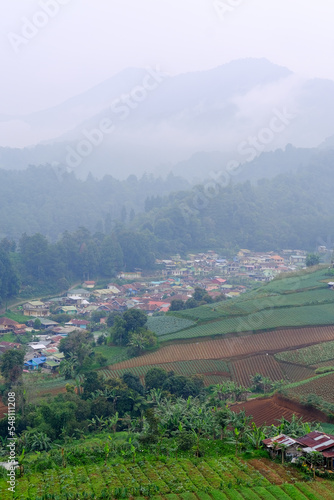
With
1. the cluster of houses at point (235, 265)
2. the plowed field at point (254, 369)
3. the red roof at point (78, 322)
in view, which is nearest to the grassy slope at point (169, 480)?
the plowed field at point (254, 369)

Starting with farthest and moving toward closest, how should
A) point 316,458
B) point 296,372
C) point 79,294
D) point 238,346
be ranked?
1. point 79,294
2. point 238,346
3. point 296,372
4. point 316,458

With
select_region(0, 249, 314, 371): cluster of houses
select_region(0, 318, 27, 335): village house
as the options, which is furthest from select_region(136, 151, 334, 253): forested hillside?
select_region(0, 318, 27, 335): village house

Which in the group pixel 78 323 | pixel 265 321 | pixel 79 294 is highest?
pixel 79 294

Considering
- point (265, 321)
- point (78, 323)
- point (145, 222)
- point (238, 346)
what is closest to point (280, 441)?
point (238, 346)

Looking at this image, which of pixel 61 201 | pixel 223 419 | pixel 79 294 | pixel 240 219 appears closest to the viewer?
pixel 223 419

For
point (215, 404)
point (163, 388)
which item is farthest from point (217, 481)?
point (163, 388)

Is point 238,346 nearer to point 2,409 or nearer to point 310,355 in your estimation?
point 310,355

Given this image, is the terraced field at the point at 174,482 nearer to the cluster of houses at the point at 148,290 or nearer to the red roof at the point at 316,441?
the red roof at the point at 316,441

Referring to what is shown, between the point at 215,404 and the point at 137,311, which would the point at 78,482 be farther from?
the point at 137,311
